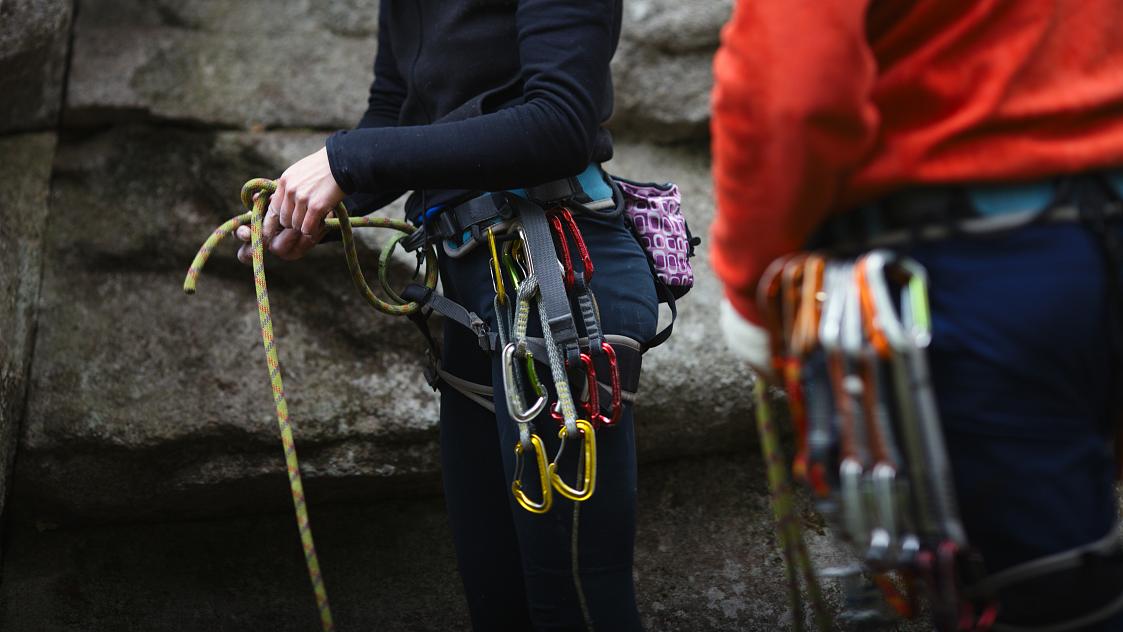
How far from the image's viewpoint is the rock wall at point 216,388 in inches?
102

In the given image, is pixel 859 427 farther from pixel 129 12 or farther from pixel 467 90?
pixel 129 12

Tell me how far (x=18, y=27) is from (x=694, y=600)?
218 cm

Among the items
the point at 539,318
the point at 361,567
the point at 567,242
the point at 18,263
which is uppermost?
the point at 18,263

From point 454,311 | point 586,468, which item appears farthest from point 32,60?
point 586,468

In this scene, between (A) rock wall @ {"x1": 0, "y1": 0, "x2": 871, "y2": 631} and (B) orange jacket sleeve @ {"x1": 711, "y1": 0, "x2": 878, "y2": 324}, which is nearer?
→ (B) orange jacket sleeve @ {"x1": 711, "y1": 0, "x2": 878, "y2": 324}

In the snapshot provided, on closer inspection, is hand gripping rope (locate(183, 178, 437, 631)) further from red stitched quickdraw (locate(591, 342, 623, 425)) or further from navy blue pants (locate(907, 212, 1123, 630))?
navy blue pants (locate(907, 212, 1123, 630))

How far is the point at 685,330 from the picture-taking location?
9.09 feet

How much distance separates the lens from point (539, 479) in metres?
1.57

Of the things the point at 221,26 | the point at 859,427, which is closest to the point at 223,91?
the point at 221,26

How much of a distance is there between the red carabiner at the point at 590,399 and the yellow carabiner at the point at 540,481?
0.05 m

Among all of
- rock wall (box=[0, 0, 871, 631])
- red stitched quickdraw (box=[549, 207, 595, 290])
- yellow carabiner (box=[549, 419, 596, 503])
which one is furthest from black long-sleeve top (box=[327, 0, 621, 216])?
rock wall (box=[0, 0, 871, 631])

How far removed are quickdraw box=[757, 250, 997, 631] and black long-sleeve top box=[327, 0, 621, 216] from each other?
0.50 metres

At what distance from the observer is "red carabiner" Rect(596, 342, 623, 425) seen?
5.02 feet

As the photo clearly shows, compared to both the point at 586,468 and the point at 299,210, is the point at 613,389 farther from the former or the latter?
the point at 299,210
